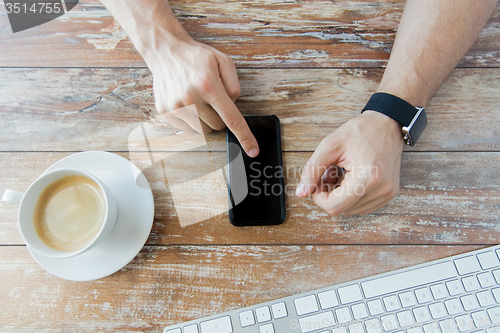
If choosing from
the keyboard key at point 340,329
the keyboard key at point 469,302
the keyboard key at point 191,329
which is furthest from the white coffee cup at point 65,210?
the keyboard key at point 469,302

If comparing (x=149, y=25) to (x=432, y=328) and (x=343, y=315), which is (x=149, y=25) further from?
(x=432, y=328)

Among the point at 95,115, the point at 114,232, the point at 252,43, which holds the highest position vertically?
the point at 252,43

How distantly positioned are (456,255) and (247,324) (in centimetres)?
43

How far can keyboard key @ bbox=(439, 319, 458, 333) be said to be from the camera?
0.50 m

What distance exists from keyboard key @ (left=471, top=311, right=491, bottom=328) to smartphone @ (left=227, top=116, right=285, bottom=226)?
377mm

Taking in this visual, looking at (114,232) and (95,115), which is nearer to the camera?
(114,232)

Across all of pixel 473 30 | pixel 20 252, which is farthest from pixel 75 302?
pixel 473 30

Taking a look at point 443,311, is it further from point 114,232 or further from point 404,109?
point 114,232

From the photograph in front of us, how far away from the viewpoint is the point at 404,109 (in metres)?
0.56

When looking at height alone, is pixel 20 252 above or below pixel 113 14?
below

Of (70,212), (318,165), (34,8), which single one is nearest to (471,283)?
(318,165)

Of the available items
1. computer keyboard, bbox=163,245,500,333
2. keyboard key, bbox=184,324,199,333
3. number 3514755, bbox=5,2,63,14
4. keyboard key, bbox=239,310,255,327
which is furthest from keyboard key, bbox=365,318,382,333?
number 3514755, bbox=5,2,63,14

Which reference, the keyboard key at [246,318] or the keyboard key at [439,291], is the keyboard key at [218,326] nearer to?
the keyboard key at [246,318]

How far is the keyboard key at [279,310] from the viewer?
1.71 feet
